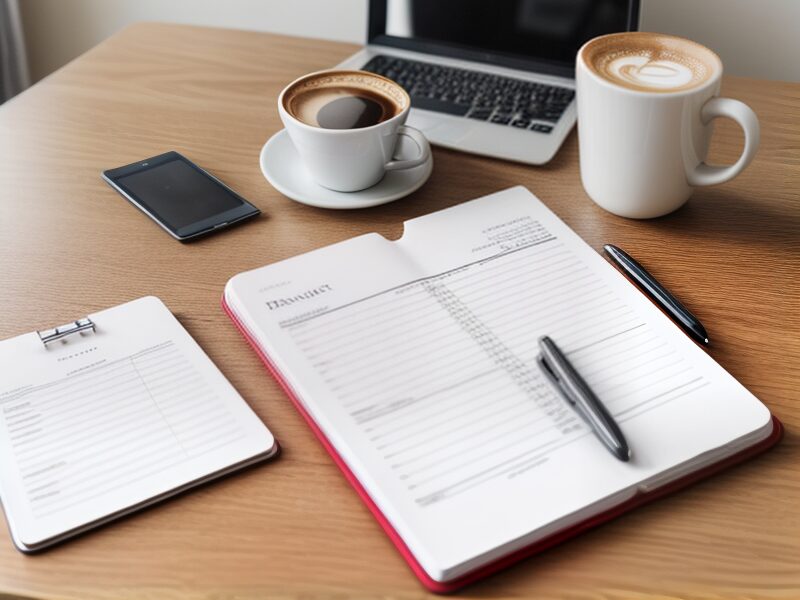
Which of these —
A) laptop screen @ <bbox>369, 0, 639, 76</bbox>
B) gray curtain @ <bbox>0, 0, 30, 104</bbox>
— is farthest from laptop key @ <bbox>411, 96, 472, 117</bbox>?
gray curtain @ <bbox>0, 0, 30, 104</bbox>

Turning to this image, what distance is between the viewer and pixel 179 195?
33.6 inches

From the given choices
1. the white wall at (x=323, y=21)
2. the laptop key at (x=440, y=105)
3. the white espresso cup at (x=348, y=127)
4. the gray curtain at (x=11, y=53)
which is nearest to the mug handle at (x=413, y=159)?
the white espresso cup at (x=348, y=127)

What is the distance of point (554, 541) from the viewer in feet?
1.72

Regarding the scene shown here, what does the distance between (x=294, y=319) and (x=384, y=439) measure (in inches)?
5.6

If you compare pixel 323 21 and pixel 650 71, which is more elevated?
pixel 650 71

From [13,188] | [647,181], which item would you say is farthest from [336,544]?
[13,188]

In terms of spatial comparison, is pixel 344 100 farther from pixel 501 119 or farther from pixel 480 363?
pixel 480 363

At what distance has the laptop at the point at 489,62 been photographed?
955 mm

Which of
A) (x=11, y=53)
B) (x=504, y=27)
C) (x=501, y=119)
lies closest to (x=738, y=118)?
(x=501, y=119)

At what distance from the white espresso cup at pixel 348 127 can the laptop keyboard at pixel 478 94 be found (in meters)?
0.14

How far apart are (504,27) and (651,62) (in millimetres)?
298

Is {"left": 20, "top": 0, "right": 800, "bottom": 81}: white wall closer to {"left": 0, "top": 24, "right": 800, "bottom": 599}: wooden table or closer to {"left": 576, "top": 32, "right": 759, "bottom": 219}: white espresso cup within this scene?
{"left": 0, "top": 24, "right": 800, "bottom": 599}: wooden table

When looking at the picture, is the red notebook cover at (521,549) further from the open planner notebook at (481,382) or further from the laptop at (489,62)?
the laptop at (489,62)

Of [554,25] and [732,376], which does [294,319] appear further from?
[554,25]
